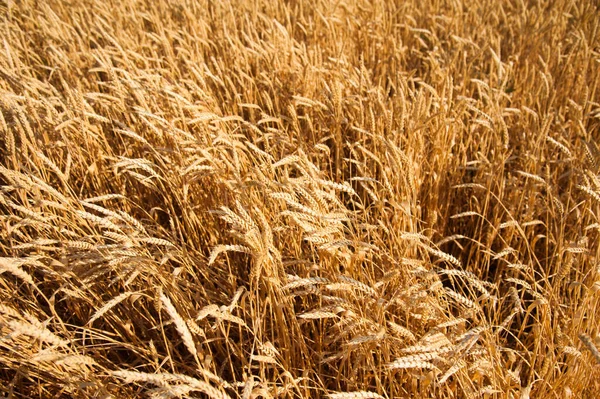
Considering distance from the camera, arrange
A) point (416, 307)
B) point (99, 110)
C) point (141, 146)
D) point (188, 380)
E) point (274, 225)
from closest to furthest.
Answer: point (188, 380) < point (416, 307) < point (274, 225) < point (141, 146) < point (99, 110)

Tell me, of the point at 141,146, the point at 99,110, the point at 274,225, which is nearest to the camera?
the point at 274,225

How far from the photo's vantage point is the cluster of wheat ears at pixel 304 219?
95cm

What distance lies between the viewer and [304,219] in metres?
1.05

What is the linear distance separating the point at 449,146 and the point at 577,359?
714mm

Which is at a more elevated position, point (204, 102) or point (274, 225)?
point (204, 102)

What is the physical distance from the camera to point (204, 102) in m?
1.53

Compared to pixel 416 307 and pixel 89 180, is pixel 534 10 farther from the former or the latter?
pixel 89 180

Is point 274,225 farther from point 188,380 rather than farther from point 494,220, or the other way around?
point 494,220

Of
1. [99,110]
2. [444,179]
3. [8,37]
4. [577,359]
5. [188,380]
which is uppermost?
[8,37]

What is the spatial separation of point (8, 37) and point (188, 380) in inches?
70.1

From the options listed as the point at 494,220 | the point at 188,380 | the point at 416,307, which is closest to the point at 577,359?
the point at 416,307

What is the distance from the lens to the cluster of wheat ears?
95cm

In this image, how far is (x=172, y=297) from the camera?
41.3 inches

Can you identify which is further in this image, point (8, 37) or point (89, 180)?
point (8, 37)
